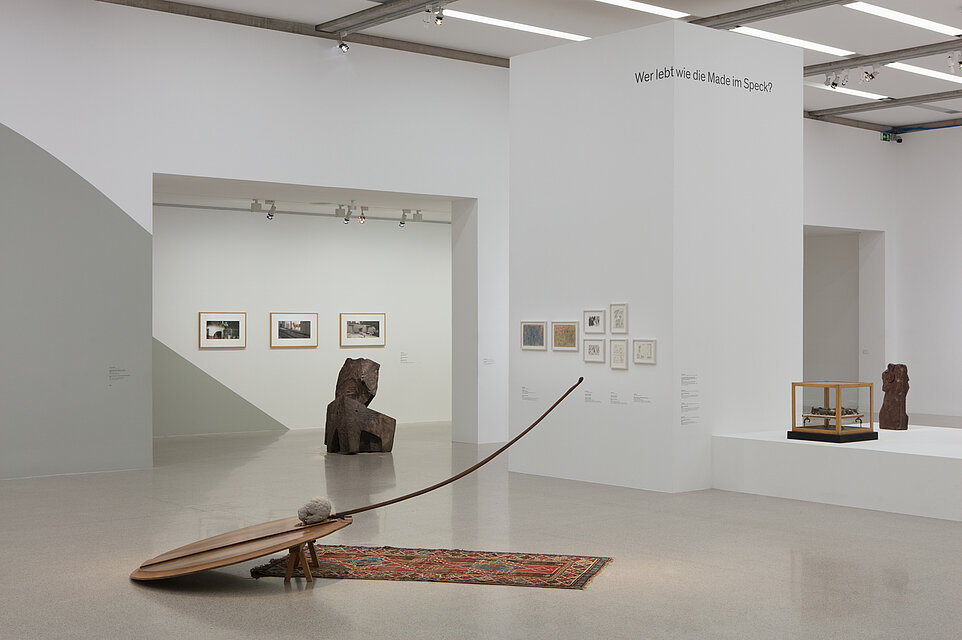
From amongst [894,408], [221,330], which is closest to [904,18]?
[894,408]

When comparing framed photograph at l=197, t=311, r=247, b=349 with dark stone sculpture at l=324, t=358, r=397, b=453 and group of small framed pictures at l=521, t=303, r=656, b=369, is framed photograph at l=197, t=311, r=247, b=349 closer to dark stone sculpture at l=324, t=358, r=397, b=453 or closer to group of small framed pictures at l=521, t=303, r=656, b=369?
dark stone sculpture at l=324, t=358, r=397, b=453

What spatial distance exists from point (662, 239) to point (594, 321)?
133 cm

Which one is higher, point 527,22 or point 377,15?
point 527,22

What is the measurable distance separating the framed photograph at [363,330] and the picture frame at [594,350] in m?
8.17

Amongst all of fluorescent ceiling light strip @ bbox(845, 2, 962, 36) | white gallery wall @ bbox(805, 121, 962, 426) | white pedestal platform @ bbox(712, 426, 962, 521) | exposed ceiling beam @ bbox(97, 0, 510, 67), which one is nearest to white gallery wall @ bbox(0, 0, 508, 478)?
exposed ceiling beam @ bbox(97, 0, 510, 67)

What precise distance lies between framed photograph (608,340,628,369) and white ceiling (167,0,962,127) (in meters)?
4.78

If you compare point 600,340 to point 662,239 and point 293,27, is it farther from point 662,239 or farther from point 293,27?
point 293,27

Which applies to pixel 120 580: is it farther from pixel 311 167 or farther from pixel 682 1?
pixel 682 1

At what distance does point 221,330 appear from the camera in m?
18.6

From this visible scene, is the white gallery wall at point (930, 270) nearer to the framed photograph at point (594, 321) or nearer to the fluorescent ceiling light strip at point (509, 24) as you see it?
the fluorescent ceiling light strip at point (509, 24)

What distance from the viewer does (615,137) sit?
492 inches

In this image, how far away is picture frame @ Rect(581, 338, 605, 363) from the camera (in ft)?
41.2

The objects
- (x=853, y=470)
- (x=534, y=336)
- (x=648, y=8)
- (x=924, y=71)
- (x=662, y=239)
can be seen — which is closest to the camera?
(x=853, y=470)

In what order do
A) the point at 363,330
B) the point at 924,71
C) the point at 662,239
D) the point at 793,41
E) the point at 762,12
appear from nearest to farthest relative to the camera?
the point at 662,239 → the point at 762,12 → the point at 793,41 → the point at 924,71 → the point at 363,330
